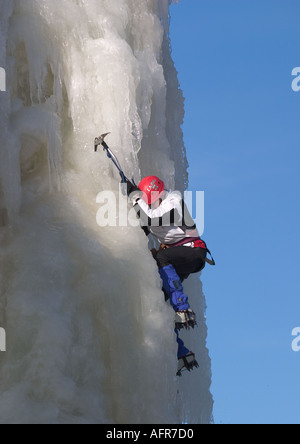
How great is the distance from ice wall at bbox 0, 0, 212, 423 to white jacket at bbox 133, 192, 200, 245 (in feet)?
0.83

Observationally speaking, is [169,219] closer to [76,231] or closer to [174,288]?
[174,288]

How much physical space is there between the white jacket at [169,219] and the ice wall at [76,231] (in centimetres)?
25

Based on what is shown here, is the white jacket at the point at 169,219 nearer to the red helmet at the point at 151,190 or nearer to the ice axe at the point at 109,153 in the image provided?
the red helmet at the point at 151,190

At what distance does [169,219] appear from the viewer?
8047mm

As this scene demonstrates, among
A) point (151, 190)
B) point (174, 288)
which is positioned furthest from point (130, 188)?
point (174, 288)

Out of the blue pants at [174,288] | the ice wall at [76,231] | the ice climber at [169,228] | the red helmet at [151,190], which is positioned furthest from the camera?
the red helmet at [151,190]

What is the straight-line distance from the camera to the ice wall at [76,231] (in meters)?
6.66

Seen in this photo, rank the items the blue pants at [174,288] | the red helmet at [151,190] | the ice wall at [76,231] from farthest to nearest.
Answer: the red helmet at [151,190], the blue pants at [174,288], the ice wall at [76,231]

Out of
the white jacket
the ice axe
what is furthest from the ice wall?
the white jacket

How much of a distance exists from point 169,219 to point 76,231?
882 mm

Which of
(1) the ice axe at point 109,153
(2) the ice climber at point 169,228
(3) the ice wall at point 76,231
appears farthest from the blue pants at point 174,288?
(1) the ice axe at point 109,153

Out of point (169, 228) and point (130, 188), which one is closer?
point (169, 228)

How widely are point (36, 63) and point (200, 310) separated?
4.74 metres
